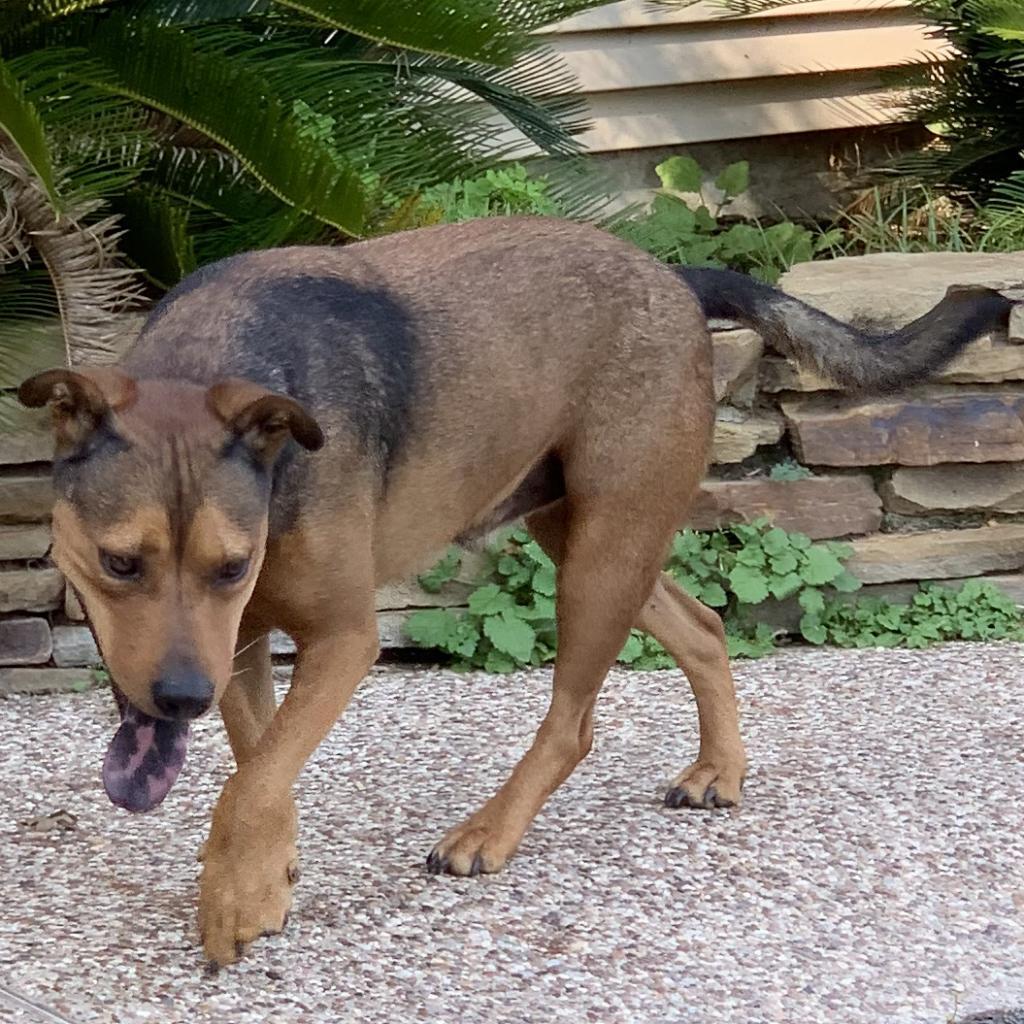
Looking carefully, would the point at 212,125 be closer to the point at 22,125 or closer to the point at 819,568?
the point at 22,125

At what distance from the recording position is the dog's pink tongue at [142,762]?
3531 mm

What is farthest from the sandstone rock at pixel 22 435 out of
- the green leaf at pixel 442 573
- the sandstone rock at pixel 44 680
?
the green leaf at pixel 442 573

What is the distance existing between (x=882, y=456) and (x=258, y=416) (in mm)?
3605

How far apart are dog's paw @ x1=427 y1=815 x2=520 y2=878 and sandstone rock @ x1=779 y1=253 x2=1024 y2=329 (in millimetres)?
2846

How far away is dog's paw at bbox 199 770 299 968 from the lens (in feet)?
11.8

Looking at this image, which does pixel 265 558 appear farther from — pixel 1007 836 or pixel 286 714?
pixel 1007 836

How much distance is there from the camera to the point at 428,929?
12.6 feet

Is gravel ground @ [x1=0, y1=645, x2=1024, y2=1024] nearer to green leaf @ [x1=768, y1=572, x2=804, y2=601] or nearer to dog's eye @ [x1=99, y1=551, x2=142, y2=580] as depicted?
green leaf @ [x1=768, y1=572, x2=804, y2=601]

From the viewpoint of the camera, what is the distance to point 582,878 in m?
4.17

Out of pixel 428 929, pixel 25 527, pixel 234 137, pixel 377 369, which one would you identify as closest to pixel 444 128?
pixel 234 137

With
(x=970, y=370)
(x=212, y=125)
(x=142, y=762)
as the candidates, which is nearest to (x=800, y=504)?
(x=970, y=370)

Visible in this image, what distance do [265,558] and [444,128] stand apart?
3067 mm

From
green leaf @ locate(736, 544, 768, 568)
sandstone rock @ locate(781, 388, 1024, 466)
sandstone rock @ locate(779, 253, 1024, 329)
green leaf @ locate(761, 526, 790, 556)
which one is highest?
sandstone rock @ locate(779, 253, 1024, 329)

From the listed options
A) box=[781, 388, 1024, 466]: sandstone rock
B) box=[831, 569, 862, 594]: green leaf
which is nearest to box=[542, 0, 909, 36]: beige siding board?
box=[781, 388, 1024, 466]: sandstone rock
